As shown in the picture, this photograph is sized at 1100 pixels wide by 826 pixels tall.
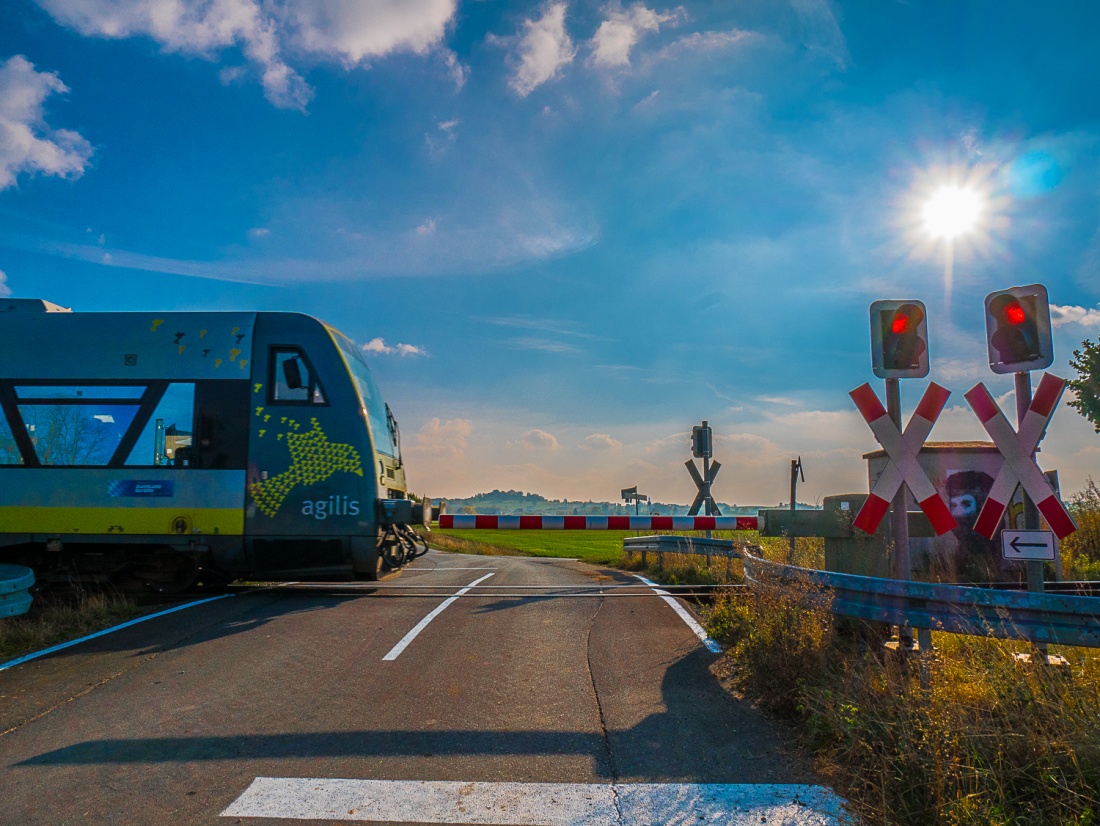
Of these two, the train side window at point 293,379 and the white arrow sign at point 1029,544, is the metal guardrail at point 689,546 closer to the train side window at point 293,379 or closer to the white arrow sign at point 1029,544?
the white arrow sign at point 1029,544

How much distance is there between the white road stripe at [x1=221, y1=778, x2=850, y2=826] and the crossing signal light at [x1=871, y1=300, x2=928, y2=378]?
3.70m

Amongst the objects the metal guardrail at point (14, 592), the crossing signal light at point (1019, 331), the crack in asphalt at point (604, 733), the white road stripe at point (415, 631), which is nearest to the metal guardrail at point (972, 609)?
the crack in asphalt at point (604, 733)

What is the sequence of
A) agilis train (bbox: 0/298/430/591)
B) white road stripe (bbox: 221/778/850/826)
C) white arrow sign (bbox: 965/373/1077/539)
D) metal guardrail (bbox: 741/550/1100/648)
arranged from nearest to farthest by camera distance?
white road stripe (bbox: 221/778/850/826), metal guardrail (bbox: 741/550/1100/648), white arrow sign (bbox: 965/373/1077/539), agilis train (bbox: 0/298/430/591)

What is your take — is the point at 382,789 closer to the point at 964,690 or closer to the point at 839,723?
the point at 839,723

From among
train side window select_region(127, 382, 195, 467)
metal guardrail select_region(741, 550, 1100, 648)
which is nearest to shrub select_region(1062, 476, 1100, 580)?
metal guardrail select_region(741, 550, 1100, 648)

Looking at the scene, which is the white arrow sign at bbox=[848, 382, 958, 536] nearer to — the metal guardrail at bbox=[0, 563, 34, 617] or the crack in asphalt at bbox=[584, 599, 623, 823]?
the crack in asphalt at bbox=[584, 599, 623, 823]

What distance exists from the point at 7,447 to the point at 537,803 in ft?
33.4

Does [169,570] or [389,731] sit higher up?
[169,570]

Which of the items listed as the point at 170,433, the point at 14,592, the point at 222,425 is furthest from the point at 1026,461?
the point at 170,433

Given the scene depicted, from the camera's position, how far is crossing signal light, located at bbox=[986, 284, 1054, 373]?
5707mm

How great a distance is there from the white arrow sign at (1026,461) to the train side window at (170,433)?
Result: 957 cm

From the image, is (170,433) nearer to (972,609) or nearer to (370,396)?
(370,396)

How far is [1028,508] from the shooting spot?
5633mm

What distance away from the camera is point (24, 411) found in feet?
33.7
